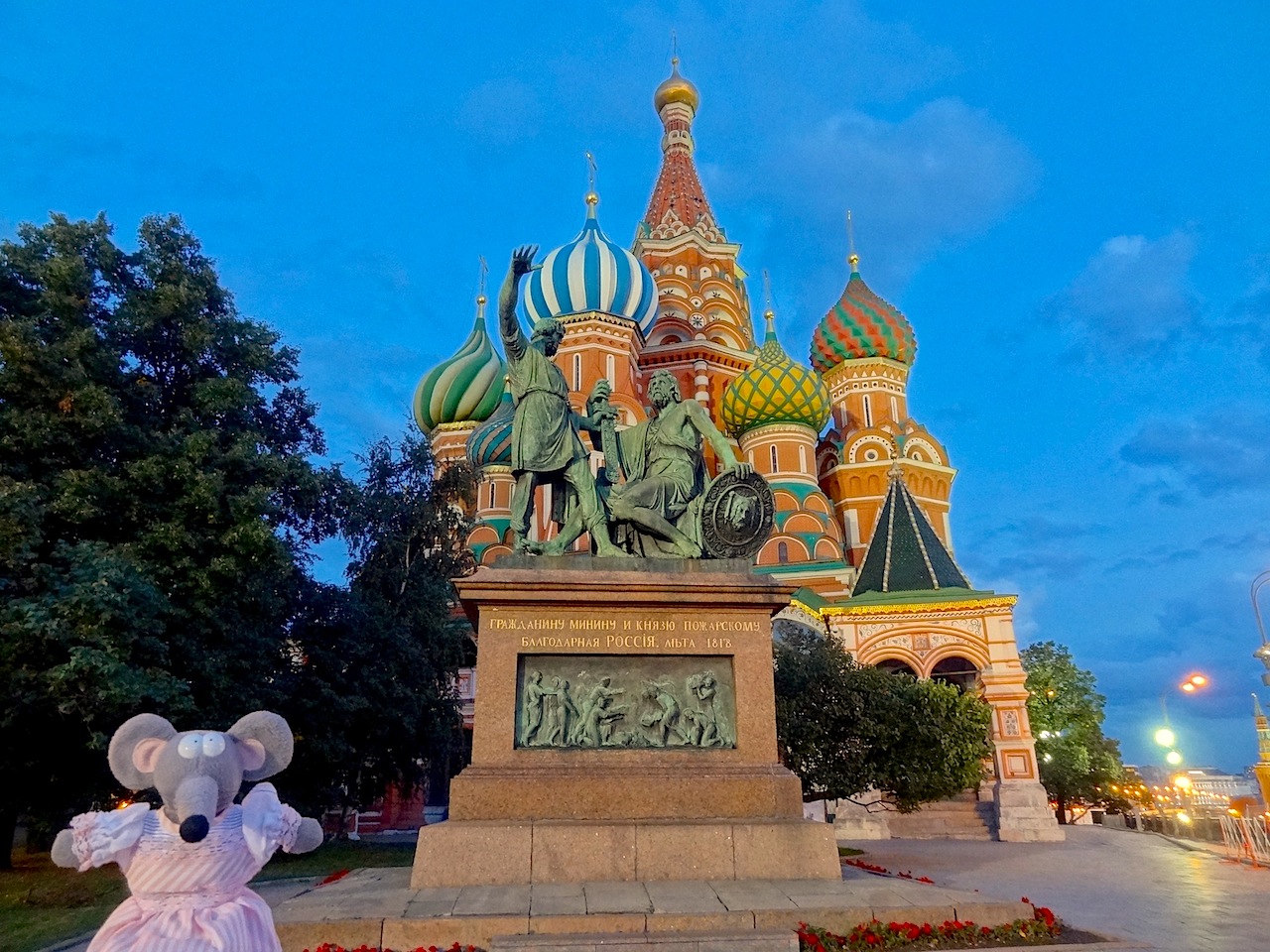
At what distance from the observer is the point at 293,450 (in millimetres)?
16766

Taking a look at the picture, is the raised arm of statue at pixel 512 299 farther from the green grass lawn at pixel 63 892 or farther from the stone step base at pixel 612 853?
the green grass lawn at pixel 63 892

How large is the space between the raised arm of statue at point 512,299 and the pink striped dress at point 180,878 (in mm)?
6722

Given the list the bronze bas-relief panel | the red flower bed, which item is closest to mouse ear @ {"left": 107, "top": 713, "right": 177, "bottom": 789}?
the red flower bed

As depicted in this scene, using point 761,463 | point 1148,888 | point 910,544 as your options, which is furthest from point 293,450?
point 761,463

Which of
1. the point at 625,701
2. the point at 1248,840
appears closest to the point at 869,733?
the point at 1248,840

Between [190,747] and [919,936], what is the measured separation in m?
5.06

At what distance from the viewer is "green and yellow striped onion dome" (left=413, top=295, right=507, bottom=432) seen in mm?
40219

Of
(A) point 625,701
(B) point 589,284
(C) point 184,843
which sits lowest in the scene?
(C) point 184,843

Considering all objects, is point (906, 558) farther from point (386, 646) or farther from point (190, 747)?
Result: point (190, 747)

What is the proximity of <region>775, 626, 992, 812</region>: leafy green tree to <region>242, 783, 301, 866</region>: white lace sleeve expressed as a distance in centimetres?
1343

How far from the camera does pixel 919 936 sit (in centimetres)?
611

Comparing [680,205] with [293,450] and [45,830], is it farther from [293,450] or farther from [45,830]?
[45,830]

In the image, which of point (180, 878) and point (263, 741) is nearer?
point (180, 878)

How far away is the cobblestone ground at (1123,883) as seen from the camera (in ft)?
24.9
